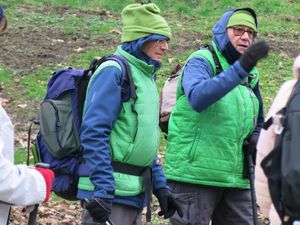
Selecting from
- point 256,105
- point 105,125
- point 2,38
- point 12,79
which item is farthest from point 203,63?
point 2,38

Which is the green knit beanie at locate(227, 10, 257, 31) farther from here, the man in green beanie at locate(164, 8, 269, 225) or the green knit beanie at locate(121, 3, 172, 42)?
the green knit beanie at locate(121, 3, 172, 42)

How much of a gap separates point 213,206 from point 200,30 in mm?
11391

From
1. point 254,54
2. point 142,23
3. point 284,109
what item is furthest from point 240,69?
point 284,109

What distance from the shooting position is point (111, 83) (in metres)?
3.93

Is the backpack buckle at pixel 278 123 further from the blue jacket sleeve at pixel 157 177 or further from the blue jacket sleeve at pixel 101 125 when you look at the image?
the blue jacket sleeve at pixel 157 177

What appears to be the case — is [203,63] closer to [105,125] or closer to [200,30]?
[105,125]

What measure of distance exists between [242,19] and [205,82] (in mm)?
778

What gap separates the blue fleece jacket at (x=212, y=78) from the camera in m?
3.95

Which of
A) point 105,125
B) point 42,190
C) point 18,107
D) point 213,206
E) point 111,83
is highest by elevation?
point 111,83

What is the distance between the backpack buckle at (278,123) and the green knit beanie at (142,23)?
4.81 feet

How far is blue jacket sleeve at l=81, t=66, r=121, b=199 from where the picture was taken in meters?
3.86

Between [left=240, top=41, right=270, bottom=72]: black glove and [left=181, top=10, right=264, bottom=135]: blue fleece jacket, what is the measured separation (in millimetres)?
56

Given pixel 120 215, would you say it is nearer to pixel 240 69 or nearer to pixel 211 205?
pixel 211 205

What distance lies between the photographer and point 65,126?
4.15 m
